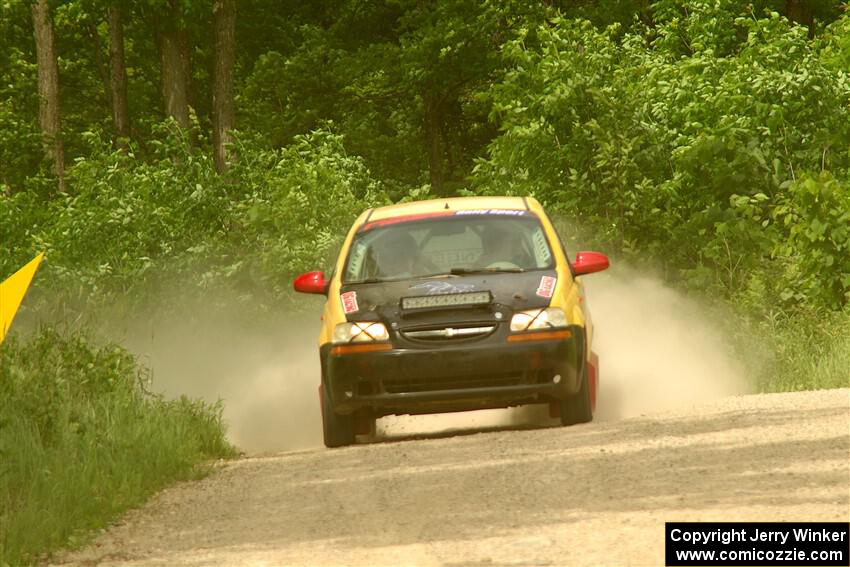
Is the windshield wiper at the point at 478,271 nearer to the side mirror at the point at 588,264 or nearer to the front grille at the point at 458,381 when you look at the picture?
the side mirror at the point at 588,264

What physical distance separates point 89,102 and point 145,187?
30655mm

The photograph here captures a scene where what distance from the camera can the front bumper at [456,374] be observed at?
12.0 metres

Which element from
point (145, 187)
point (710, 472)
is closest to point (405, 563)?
point (710, 472)

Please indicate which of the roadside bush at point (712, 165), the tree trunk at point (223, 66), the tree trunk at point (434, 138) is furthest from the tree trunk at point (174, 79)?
the roadside bush at point (712, 165)

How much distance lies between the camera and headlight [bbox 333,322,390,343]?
476 inches

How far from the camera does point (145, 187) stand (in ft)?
79.6

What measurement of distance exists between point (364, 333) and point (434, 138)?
1207 inches

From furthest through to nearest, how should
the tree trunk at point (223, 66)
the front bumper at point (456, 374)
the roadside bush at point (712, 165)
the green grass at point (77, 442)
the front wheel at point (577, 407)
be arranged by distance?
the tree trunk at point (223, 66), the roadside bush at point (712, 165), the front wheel at point (577, 407), the front bumper at point (456, 374), the green grass at point (77, 442)

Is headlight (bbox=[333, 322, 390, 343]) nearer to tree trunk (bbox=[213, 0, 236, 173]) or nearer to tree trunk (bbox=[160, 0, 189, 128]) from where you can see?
tree trunk (bbox=[213, 0, 236, 173])

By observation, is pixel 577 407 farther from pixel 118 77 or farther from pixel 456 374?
pixel 118 77

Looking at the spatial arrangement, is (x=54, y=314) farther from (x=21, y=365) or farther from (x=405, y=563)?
(x=405, y=563)

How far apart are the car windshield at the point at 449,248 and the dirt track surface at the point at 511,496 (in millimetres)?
1460

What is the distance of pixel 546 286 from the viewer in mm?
12266

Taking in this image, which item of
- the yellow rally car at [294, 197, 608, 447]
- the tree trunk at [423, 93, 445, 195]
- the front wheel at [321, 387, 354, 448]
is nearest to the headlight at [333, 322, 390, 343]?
the yellow rally car at [294, 197, 608, 447]
